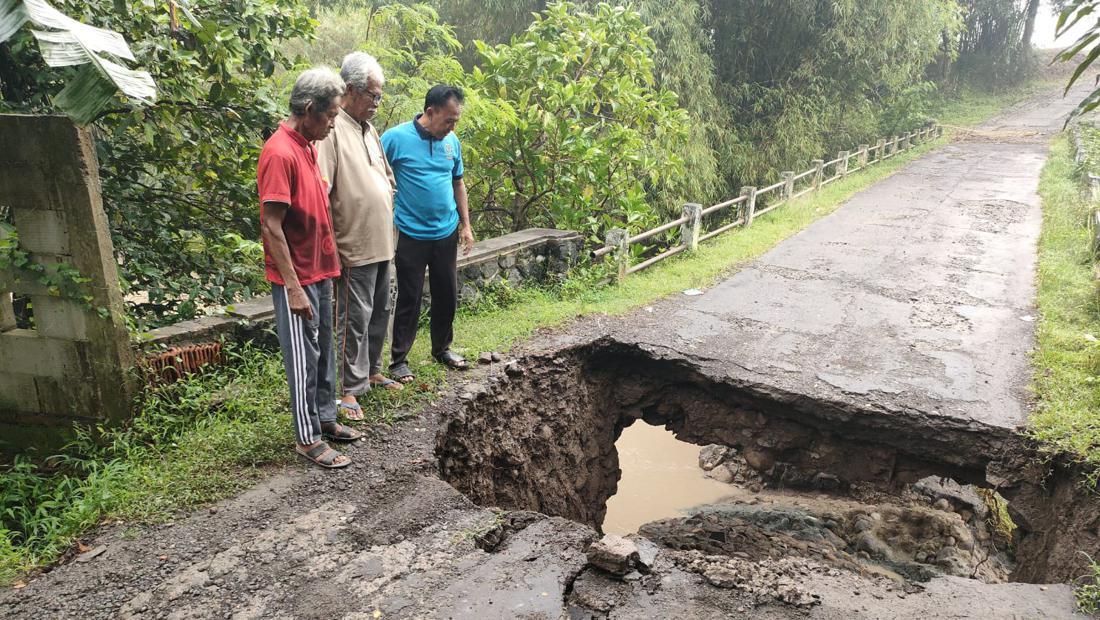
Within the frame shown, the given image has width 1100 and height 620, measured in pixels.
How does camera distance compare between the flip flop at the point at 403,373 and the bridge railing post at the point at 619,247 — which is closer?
the flip flop at the point at 403,373

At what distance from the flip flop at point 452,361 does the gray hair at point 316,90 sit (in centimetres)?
225

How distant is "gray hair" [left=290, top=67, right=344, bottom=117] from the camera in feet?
10.9

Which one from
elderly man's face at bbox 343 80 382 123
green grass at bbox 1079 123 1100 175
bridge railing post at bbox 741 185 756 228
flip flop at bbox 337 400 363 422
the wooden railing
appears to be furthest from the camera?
green grass at bbox 1079 123 1100 175

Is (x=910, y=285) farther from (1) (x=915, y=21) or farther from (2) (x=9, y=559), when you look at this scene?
(1) (x=915, y=21)

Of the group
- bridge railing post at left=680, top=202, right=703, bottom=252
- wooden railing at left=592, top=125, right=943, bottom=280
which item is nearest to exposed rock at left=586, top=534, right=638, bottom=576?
wooden railing at left=592, top=125, right=943, bottom=280

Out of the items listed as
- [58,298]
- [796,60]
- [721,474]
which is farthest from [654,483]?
[796,60]

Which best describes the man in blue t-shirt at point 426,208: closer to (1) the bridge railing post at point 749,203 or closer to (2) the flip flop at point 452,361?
(2) the flip flop at point 452,361

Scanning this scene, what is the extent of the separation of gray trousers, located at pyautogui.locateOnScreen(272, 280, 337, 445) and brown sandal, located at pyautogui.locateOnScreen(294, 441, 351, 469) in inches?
2.1

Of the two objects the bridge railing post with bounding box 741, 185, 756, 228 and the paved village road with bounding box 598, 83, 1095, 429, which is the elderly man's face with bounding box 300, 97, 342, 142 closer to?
the paved village road with bounding box 598, 83, 1095, 429

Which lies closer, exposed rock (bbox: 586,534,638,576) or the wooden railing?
exposed rock (bbox: 586,534,638,576)

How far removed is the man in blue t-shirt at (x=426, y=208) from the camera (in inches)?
177

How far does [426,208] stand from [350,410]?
139 cm

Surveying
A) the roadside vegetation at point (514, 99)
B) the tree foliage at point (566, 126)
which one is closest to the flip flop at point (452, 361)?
the roadside vegetation at point (514, 99)

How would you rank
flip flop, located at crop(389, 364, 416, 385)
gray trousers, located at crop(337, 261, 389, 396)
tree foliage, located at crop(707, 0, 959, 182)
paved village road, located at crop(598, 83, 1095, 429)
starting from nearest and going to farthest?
gray trousers, located at crop(337, 261, 389, 396) → flip flop, located at crop(389, 364, 416, 385) → paved village road, located at crop(598, 83, 1095, 429) → tree foliage, located at crop(707, 0, 959, 182)
